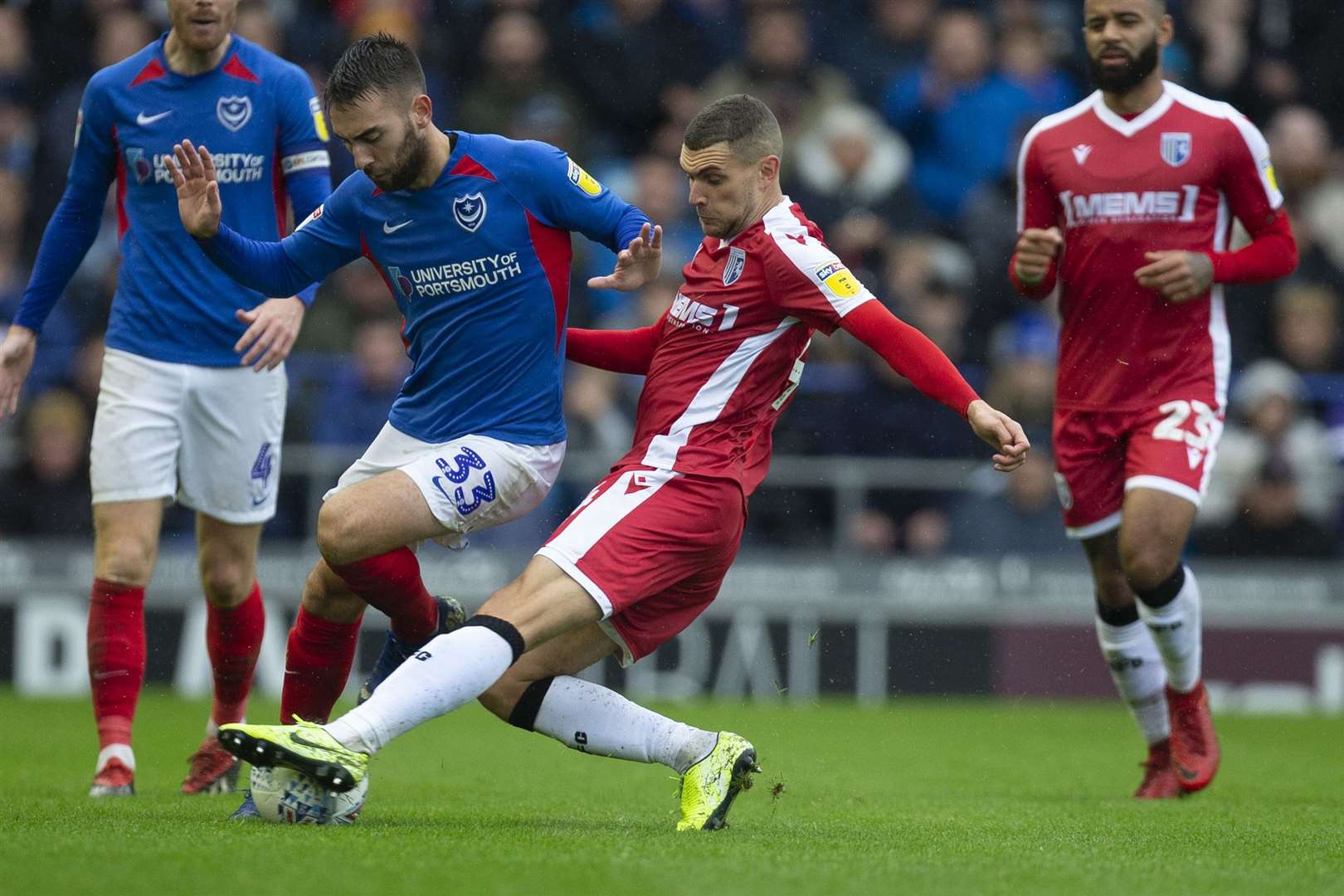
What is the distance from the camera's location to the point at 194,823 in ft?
17.2

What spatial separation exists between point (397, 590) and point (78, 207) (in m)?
2.22

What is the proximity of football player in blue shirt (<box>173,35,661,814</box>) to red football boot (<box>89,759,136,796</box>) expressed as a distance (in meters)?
0.82

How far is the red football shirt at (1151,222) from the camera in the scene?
6.94 meters

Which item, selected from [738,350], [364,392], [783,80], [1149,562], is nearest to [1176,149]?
[1149,562]

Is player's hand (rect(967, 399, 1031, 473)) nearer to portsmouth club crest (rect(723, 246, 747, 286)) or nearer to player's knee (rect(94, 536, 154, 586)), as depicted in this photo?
portsmouth club crest (rect(723, 246, 747, 286))

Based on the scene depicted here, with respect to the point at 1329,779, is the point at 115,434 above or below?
above

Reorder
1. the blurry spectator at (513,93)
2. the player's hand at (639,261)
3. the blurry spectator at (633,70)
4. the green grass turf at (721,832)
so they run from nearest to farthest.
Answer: the green grass turf at (721,832)
the player's hand at (639,261)
the blurry spectator at (513,93)
the blurry spectator at (633,70)

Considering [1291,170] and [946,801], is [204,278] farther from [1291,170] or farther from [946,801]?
[1291,170]

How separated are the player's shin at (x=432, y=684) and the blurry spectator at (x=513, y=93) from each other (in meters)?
8.45

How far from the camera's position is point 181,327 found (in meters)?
6.72

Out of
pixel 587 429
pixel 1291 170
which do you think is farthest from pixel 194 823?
pixel 1291 170

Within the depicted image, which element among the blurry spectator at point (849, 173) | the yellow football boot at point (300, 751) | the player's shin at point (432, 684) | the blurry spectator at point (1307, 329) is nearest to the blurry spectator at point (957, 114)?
the blurry spectator at point (849, 173)

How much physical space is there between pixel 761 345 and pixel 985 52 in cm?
930

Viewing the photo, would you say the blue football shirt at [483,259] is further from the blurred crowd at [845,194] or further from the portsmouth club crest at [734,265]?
the blurred crowd at [845,194]
